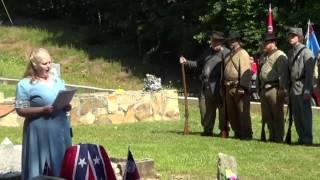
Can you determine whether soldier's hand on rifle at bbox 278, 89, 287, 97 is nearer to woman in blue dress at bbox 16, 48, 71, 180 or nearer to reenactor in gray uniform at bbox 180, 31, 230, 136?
reenactor in gray uniform at bbox 180, 31, 230, 136

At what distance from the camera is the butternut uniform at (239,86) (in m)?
11.9

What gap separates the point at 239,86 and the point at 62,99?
6044 millimetres

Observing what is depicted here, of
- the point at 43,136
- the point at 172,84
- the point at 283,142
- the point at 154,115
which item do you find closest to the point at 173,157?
the point at 283,142

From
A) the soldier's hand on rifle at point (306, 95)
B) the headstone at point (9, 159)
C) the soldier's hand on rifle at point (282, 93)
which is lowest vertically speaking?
the headstone at point (9, 159)

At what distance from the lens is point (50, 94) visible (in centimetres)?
634

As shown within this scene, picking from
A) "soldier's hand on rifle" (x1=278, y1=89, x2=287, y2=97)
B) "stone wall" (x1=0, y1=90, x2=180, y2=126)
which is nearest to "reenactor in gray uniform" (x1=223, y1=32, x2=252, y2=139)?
"soldier's hand on rifle" (x1=278, y1=89, x2=287, y2=97)

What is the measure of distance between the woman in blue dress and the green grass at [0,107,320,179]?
7.22 ft

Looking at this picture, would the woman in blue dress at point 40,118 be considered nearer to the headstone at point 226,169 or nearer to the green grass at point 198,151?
the headstone at point 226,169

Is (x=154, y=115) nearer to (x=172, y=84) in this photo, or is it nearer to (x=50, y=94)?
(x=50, y=94)

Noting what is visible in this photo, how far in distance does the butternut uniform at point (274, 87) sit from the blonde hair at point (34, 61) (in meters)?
5.75

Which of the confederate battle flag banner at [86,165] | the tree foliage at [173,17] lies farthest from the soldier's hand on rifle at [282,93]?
the tree foliage at [173,17]

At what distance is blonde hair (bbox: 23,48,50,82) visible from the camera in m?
6.18

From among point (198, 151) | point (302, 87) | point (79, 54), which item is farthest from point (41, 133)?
point (79, 54)

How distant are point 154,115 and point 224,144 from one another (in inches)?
218
